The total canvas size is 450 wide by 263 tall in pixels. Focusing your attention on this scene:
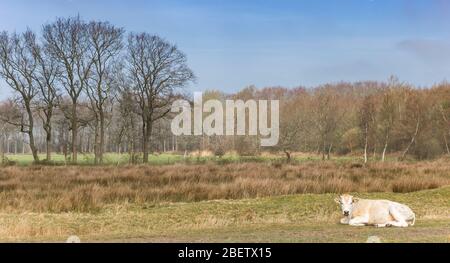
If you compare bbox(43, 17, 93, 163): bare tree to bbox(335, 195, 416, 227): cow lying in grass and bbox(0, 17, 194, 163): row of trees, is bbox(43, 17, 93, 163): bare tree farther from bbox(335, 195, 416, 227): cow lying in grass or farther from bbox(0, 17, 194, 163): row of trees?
bbox(335, 195, 416, 227): cow lying in grass

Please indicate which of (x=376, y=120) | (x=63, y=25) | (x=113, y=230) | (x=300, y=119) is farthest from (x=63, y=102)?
(x=113, y=230)

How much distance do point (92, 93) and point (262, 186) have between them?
30.6 metres

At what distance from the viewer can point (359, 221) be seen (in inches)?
433

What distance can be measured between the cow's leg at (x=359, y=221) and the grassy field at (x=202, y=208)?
30 cm

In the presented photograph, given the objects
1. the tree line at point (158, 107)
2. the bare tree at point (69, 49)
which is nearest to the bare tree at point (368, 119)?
the tree line at point (158, 107)

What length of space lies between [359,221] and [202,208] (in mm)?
4775

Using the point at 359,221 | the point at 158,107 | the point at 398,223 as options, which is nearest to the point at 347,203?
the point at 359,221

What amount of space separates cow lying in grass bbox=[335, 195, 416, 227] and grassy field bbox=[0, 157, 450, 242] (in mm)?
332

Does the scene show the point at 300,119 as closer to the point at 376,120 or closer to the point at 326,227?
the point at 376,120

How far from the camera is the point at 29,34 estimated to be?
46344 mm

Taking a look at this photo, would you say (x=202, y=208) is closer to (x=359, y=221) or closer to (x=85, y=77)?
(x=359, y=221)

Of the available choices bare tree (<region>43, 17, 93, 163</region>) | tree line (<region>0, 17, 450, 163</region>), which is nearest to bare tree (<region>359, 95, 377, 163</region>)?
tree line (<region>0, 17, 450, 163</region>)

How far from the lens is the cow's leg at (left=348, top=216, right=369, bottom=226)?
35.8ft

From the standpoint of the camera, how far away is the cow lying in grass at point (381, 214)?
10.8 meters
